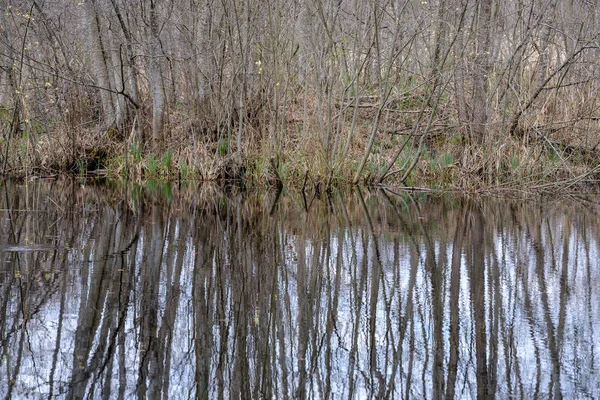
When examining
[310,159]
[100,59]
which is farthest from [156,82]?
[310,159]

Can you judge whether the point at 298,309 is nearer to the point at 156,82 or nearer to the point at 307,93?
the point at 307,93

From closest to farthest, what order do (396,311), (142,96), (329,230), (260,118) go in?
1. (396,311)
2. (329,230)
3. (260,118)
4. (142,96)

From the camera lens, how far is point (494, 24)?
43.0 feet

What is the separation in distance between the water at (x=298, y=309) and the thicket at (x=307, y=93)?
439cm

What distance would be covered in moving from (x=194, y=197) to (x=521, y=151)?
602 centimetres

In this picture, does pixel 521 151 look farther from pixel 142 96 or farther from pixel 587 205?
pixel 142 96

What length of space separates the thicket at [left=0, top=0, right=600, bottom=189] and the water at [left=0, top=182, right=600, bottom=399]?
4.39 m

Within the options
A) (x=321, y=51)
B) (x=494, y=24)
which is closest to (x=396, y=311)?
(x=321, y=51)

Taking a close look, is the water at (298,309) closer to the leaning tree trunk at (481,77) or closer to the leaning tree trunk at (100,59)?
the leaning tree trunk at (481,77)

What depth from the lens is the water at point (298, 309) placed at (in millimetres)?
3420

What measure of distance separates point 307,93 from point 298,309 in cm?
1018

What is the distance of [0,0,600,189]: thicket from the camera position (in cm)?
1270

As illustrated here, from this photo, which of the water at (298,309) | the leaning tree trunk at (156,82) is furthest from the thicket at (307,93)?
the water at (298,309)

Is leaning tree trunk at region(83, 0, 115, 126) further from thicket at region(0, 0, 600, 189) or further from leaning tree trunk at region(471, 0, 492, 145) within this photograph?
leaning tree trunk at region(471, 0, 492, 145)
